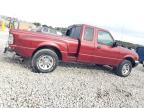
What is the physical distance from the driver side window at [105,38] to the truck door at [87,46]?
35 cm

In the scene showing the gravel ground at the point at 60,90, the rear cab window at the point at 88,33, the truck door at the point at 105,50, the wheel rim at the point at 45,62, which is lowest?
the gravel ground at the point at 60,90

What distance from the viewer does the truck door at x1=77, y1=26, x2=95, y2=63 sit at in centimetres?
887

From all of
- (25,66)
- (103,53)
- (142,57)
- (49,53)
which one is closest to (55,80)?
(49,53)

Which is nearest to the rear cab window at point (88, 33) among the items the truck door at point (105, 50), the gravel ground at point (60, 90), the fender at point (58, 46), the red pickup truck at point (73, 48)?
the red pickup truck at point (73, 48)

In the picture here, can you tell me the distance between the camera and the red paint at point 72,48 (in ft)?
25.9

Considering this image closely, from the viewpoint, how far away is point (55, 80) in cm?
736

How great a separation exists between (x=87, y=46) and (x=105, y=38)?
3.27ft

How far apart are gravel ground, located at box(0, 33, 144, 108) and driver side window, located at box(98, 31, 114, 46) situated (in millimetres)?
1439

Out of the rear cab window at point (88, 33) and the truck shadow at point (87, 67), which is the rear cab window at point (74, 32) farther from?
the truck shadow at point (87, 67)

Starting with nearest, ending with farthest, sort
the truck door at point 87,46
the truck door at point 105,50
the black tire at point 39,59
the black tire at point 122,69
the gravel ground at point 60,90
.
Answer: the gravel ground at point 60,90 < the black tire at point 39,59 < the truck door at point 87,46 < the truck door at point 105,50 < the black tire at point 122,69

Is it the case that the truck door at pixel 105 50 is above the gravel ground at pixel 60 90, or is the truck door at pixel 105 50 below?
above

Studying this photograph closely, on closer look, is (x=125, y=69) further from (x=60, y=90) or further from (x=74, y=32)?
(x=60, y=90)

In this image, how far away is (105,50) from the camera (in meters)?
9.44

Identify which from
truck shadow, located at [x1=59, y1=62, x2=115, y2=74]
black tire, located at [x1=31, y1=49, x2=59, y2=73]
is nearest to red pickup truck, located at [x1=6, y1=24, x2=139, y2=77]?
black tire, located at [x1=31, y1=49, x2=59, y2=73]
